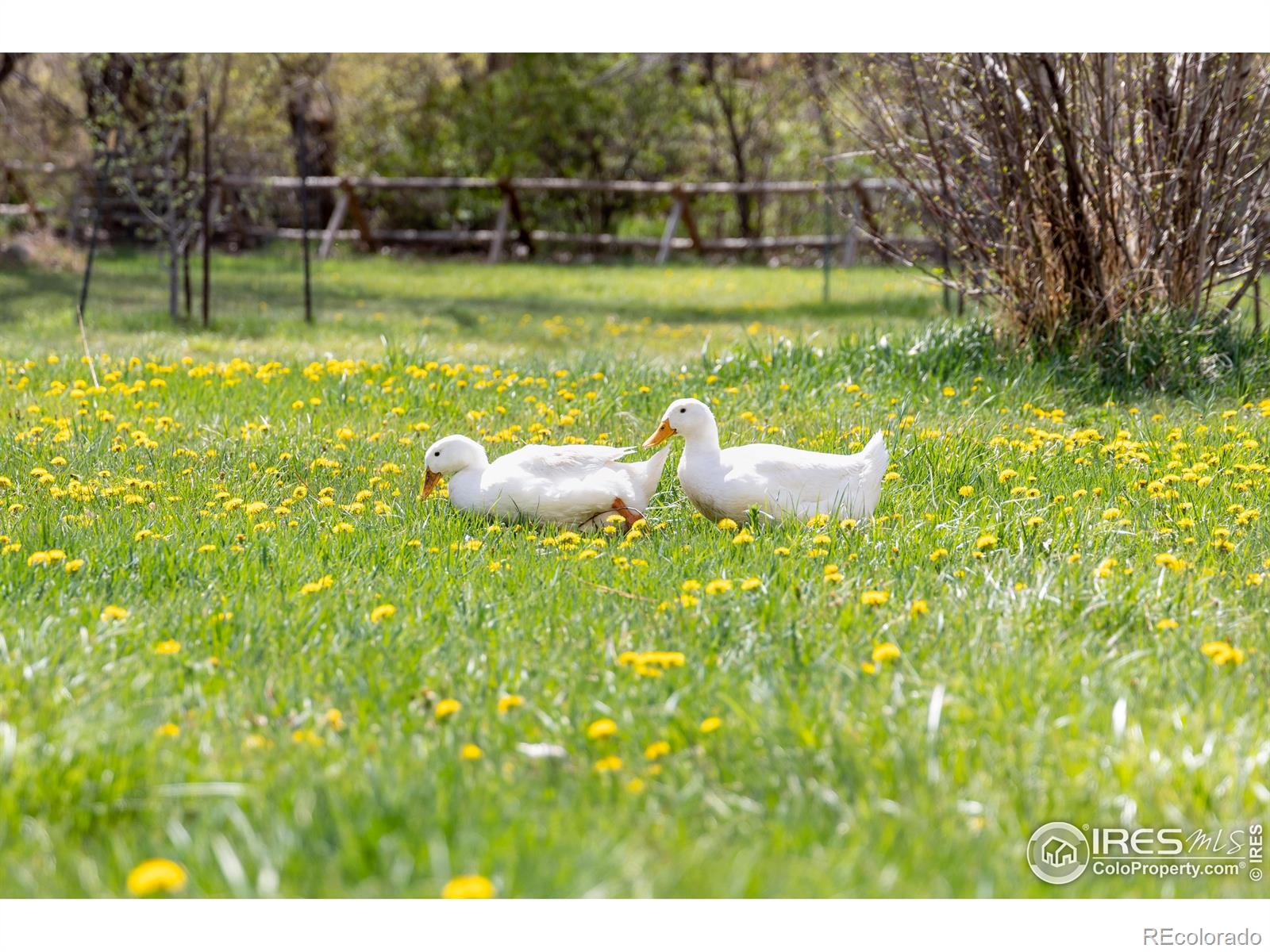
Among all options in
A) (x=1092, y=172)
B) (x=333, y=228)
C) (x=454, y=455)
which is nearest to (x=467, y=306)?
(x=333, y=228)

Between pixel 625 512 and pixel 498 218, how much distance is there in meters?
16.3

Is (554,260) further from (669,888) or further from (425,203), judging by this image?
(669,888)

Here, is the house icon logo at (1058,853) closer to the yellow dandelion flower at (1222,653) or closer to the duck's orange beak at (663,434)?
the yellow dandelion flower at (1222,653)

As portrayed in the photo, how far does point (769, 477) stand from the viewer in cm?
401

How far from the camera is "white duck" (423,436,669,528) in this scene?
411cm

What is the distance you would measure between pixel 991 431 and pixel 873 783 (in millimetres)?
3492

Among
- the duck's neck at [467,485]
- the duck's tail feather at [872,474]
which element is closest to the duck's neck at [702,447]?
the duck's tail feather at [872,474]

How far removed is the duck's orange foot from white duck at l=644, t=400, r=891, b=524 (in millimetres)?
195

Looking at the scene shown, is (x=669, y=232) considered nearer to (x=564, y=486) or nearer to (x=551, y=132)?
(x=551, y=132)

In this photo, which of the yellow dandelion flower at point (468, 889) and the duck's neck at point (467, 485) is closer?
the yellow dandelion flower at point (468, 889)

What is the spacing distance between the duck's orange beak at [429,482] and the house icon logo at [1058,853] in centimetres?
273

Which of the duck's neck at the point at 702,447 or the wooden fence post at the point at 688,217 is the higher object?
the wooden fence post at the point at 688,217

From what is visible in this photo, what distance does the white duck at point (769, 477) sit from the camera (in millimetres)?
4016

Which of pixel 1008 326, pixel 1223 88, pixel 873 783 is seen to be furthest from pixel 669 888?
pixel 1223 88
